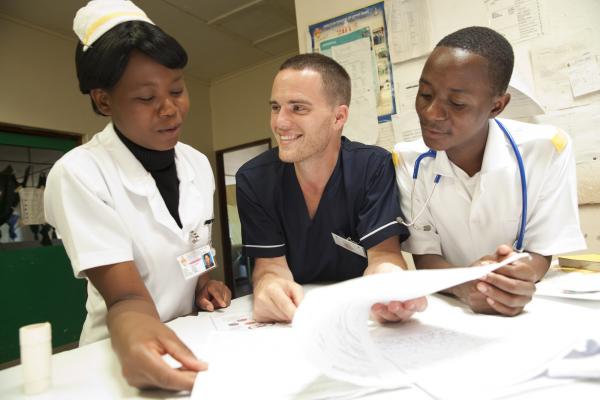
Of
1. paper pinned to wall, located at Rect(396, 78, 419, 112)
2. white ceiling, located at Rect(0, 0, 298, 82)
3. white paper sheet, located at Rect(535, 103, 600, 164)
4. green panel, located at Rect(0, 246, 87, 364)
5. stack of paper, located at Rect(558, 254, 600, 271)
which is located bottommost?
green panel, located at Rect(0, 246, 87, 364)

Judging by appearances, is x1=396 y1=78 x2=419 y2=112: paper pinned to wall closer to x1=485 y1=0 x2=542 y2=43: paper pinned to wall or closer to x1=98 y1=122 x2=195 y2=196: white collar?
x1=485 y1=0 x2=542 y2=43: paper pinned to wall

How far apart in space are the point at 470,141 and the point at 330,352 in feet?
2.54

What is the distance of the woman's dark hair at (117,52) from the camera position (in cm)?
86

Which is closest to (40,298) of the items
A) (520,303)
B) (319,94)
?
(319,94)

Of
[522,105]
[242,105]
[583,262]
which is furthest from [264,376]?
[242,105]

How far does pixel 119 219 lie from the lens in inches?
33.6

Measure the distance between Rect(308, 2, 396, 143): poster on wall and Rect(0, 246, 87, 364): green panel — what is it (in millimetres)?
2654

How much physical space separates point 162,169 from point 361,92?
132cm

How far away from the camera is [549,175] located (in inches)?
38.2

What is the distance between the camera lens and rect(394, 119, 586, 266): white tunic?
964 mm

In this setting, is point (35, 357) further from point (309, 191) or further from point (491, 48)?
point (491, 48)

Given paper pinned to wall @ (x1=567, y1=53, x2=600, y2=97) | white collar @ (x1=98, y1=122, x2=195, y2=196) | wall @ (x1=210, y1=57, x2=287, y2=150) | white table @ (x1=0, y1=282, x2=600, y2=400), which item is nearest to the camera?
white table @ (x1=0, y1=282, x2=600, y2=400)

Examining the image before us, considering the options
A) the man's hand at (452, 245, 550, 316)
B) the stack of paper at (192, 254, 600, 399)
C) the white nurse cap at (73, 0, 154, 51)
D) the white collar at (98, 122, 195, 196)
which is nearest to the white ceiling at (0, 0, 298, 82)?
the white nurse cap at (73, 0, 154, 51)

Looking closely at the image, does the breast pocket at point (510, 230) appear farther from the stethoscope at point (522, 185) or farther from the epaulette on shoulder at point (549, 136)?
the epaulette on shoulder at point (549, 136)
